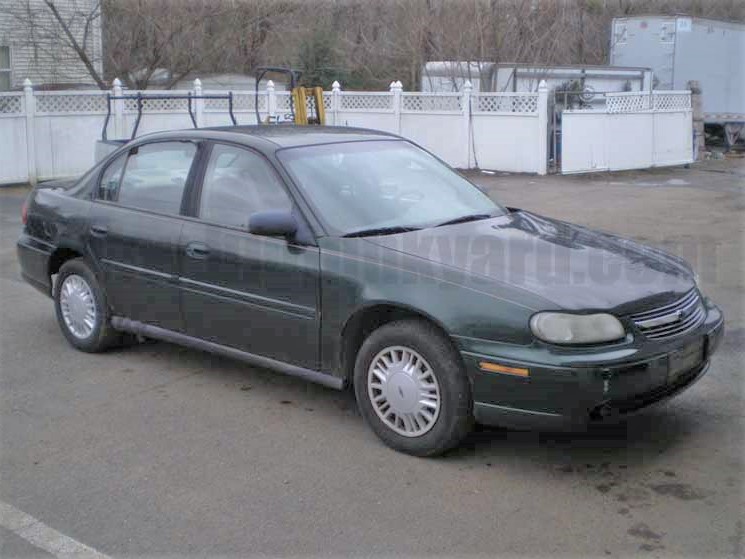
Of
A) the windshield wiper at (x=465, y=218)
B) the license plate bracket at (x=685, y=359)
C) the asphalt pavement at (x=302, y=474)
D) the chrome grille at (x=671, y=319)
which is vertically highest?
the windshield wiper at (x=465, y=218)

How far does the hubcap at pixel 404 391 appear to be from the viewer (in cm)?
445

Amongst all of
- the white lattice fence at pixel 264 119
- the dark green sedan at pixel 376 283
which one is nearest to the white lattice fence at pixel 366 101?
the white lattice fence at pixel 264 119

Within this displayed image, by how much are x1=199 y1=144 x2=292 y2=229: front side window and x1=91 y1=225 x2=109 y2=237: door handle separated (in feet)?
2.98

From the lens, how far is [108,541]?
3742 millimetres

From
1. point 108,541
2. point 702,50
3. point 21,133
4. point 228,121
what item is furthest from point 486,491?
point 702,50

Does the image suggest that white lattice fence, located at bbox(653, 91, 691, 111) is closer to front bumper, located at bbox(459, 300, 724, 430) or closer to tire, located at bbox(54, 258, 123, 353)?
tire, located at bbox(54, 258, 123, 353)

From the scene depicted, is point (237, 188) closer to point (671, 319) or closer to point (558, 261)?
point (558, 261)

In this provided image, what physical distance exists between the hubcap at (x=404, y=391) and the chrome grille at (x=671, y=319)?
1.03 meters

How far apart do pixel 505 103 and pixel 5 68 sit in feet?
40.4

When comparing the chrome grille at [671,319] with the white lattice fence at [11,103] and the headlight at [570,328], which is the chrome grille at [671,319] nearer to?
the headlight at [570,328]

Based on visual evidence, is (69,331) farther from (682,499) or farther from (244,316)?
(682,499)

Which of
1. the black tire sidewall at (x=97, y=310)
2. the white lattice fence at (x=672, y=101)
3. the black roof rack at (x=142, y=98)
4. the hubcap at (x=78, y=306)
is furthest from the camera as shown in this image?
the white lattice fence at (x=672, y=101)

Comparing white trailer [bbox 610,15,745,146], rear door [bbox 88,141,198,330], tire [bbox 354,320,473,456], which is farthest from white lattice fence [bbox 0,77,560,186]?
tire [bbox 354,320,473,456]

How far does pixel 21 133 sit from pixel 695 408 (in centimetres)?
1409
